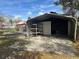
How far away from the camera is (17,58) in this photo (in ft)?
31.1

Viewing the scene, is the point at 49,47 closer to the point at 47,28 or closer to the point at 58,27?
the point at 47,28

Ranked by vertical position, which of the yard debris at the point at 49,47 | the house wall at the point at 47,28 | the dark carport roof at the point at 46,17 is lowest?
the yard debris at the point at 49,47

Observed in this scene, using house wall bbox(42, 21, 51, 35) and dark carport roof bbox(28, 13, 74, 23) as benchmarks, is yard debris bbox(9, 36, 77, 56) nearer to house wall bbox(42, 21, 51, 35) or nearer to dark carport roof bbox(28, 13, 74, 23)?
dark carport roof bbox(28, 13, 74, 23)

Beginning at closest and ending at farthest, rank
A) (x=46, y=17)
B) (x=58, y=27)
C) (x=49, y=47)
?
(x=49, y=47), (x=46, y=17), (x=58, y=27)

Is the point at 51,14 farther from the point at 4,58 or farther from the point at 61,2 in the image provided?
the point at 4,58

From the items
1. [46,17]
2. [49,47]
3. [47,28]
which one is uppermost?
[46,17]

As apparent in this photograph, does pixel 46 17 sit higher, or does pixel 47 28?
pixel 46 17

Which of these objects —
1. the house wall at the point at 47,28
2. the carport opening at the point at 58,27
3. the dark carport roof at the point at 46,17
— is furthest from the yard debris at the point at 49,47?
the carport opening at the point at 58,27

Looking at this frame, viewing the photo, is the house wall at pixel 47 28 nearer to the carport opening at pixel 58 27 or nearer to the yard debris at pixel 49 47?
the carport opening at pixel 58 27

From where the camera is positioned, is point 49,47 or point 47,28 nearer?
point 49,47

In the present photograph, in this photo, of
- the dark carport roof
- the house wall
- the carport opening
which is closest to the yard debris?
the dark carport roof

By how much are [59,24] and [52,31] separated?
1866mm

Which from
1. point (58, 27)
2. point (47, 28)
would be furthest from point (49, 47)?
point (58, 27)

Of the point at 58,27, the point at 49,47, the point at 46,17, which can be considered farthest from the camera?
the point at 58,27
